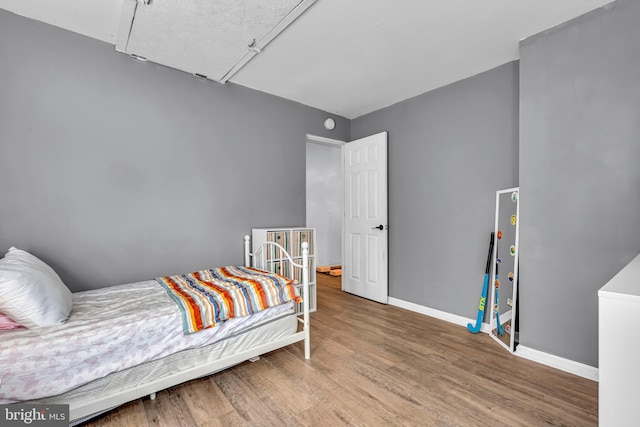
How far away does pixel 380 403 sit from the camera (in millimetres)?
1742

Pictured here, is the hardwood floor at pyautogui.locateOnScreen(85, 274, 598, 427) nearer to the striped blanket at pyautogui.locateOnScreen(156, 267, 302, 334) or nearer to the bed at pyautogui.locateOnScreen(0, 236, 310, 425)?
the bed at pyautogui.locateOnScreen(0, 236, 310, 425)

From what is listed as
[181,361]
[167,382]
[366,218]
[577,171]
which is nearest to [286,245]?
[366,218]

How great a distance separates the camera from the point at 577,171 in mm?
2086

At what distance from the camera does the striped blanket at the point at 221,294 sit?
184cm

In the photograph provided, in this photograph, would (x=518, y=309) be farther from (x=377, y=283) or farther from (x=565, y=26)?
(x=565, y=26)

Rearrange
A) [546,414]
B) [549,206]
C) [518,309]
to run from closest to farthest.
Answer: [546,414]
[549,206]
[518,309]

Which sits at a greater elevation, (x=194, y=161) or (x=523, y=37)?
(x=523, y=37)

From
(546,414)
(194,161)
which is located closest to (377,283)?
(546,414)

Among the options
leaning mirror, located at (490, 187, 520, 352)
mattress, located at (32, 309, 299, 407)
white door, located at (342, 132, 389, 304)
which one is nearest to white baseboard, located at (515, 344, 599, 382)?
leaning mirror, located at (490, 187, 520, 352)

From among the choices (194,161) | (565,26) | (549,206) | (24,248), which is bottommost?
(24,248)

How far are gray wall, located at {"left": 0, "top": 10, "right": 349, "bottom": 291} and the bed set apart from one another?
42 cm

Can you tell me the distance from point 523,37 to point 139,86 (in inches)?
129

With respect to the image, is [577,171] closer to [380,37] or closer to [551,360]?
[551,360]

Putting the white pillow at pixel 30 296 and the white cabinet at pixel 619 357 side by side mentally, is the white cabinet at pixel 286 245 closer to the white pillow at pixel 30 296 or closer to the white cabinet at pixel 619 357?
the white pillow at pixel 30 296
